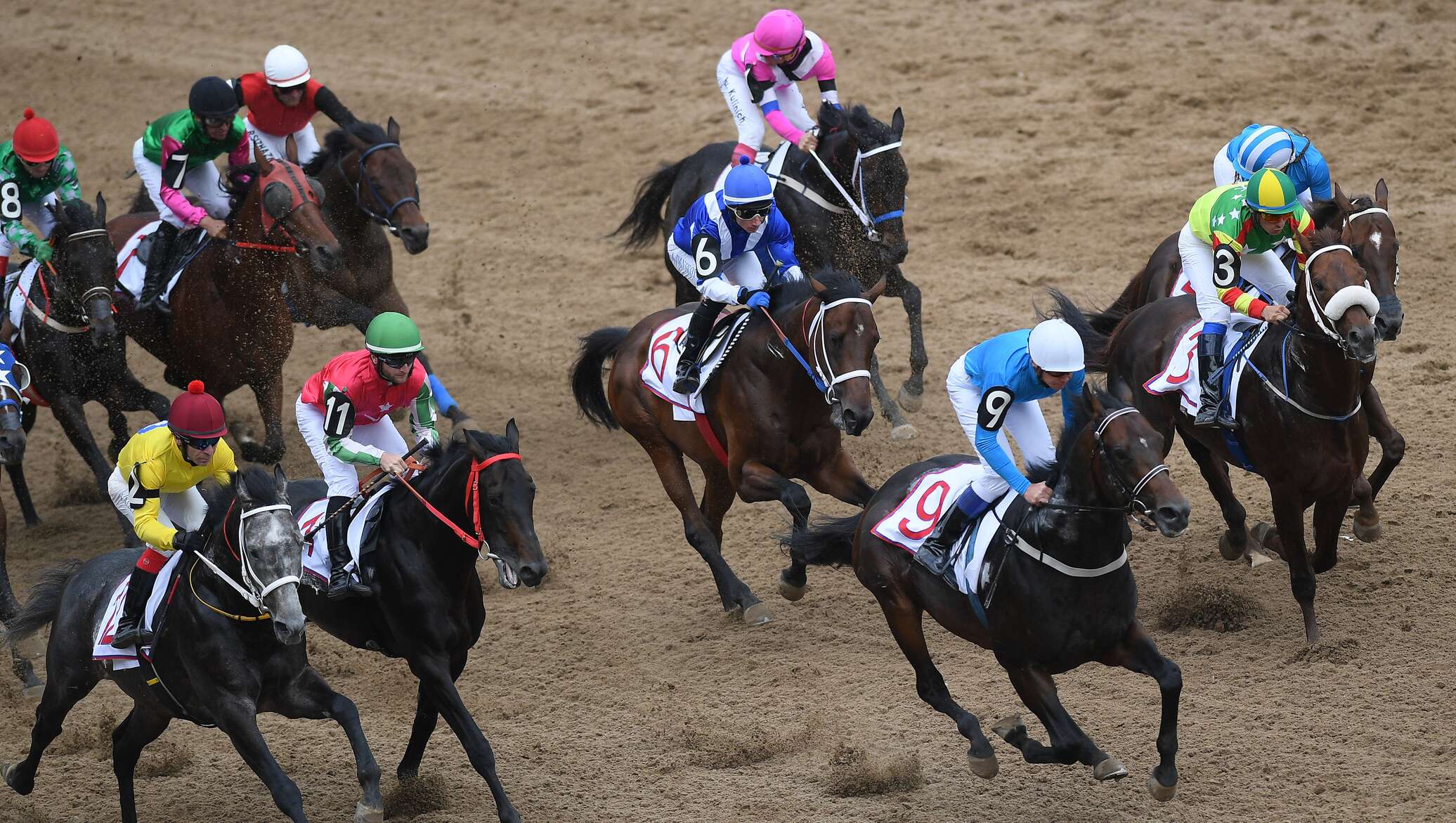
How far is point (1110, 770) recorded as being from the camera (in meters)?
6.33

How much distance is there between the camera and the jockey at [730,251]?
8.43m

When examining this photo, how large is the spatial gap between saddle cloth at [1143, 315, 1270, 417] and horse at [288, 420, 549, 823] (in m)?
3.50

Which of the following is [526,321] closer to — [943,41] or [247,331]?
[247,331]

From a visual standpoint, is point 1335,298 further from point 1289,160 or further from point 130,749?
point 130,749

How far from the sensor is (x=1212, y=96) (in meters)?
14.4

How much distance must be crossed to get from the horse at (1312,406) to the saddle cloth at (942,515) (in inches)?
31.2

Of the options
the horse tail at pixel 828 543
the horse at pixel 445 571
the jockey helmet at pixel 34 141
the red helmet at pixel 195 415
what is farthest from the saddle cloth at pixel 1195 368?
the jockey helmet at pixel 34 141

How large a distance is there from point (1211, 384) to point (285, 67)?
642 centimetres

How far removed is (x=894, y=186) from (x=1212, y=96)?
517 centimetres

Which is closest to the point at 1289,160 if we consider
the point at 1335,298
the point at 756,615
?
the point at 1335,298

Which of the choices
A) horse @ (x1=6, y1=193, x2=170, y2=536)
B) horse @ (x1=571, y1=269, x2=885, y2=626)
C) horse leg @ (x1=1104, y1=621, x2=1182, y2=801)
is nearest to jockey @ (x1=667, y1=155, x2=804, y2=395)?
horse @ (x1=571, y1=269, x2=885, y2=626)

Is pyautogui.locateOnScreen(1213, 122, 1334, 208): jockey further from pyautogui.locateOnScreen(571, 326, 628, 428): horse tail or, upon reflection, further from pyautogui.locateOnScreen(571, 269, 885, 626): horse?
pyautogui.locateOnScreen(571, 326, 628, 428): horse tail

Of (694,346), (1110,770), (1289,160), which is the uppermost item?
(1289,160)

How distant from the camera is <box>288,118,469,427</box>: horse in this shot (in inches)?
414
